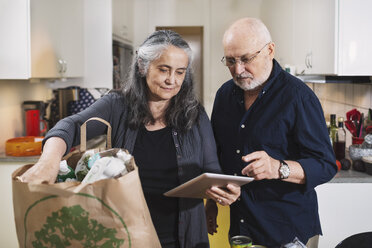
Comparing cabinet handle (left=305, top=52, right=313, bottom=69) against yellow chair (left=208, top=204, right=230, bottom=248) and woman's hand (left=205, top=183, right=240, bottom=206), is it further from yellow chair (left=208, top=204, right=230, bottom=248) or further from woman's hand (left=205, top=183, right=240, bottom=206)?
woman's hand (left=205, top=183, right=240, bottom=206)

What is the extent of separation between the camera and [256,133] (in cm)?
158

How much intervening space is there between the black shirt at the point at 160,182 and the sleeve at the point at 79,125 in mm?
165

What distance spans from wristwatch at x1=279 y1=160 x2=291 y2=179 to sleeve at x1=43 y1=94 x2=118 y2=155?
2.17 feet

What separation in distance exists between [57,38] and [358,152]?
2.30 m

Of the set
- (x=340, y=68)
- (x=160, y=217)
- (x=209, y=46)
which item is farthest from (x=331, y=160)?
(x=209, y=46)

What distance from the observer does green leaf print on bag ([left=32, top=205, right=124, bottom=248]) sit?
0.94 m

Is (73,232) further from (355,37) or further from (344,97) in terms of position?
(344,97)

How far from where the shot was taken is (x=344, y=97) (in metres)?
3.17

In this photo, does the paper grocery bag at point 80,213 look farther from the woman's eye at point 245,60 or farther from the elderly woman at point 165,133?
the woman's eye at point 245,60

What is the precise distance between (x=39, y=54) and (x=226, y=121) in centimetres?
157

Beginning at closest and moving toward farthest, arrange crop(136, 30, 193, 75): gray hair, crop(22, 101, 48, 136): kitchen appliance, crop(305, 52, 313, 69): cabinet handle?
crop(136, 30, 193, 75): gray hair
crop(305, 52, 313, 69): cabinet handle
crop(22, 101, 48, 136): kitchen appliance

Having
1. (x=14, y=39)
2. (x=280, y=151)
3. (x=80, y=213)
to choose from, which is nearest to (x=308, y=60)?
(x=280, y=151)

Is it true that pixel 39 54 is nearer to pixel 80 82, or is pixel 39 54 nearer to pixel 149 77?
pixel 80 82

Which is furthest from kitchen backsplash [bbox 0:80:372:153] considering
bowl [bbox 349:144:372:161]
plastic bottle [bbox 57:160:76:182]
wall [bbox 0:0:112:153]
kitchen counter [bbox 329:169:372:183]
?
plastic bottle [bbox 57:160:76:182]
